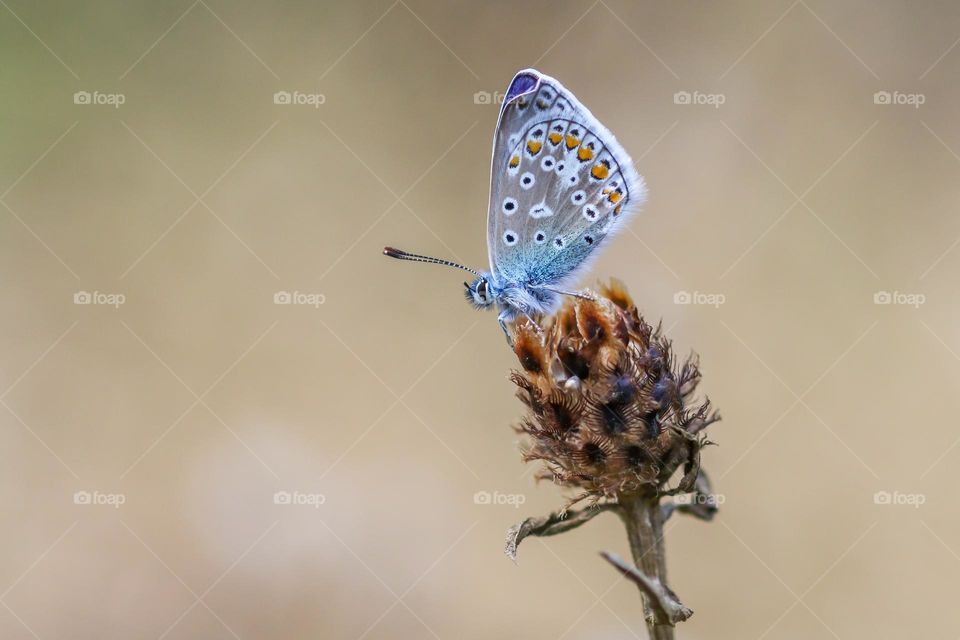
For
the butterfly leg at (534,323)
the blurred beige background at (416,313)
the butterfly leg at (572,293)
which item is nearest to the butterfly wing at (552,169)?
the butterfly leg at (572,293)

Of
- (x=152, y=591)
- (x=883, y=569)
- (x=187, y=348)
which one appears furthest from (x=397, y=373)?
(x=883, y=569)

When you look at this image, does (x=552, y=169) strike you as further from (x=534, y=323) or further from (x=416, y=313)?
(x=416, y=313)

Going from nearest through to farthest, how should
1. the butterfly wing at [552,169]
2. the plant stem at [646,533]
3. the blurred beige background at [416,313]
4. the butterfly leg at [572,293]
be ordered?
→ the plant stem at [646,533], the butterfly leg at [572,293], the butterfly wing at [552,169], the blurred beige background at [416,313]

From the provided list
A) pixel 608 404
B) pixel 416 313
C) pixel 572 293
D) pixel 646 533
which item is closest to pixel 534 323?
Answer: pixel 572 293

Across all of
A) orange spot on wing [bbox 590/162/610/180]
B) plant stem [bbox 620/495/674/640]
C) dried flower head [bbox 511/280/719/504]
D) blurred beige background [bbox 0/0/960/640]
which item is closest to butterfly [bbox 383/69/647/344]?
orange spot on wing [bbox 590/162/610/180]

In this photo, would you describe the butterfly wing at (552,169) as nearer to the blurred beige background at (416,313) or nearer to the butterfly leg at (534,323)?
the butterfly leg at (534,323)

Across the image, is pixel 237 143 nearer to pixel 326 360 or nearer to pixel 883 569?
pixel 326 360
